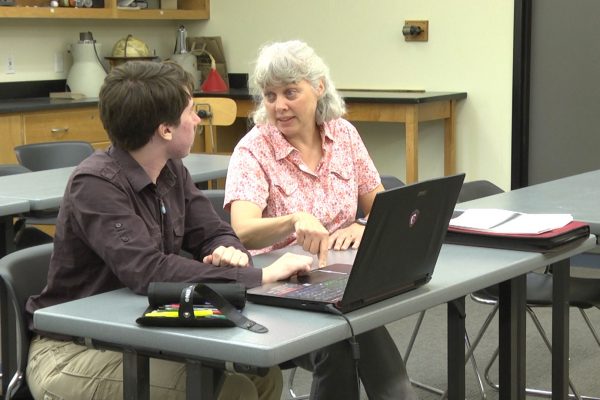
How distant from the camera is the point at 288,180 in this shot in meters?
2.77

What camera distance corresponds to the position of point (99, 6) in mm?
6645

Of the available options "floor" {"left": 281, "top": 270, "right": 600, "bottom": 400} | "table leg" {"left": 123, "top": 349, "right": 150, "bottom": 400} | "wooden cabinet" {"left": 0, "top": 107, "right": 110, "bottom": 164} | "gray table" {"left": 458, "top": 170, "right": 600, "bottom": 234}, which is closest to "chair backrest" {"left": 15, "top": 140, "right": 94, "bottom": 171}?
"wooden cabinet" {"left": 0, "top": 107, "right": 110, "bottom": 164}

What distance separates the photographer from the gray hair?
9.07 feet

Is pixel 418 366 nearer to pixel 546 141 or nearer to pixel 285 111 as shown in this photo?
pixel 285 111

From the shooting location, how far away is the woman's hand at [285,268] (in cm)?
199

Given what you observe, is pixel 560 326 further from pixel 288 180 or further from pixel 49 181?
pixel 49 181

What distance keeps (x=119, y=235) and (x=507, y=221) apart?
1.04 m

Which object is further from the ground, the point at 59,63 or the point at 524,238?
the point at 59,63

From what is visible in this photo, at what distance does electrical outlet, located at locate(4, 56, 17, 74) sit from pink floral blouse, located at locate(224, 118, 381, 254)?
13.0ft

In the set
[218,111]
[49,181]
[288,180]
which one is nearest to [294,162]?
[288,180]

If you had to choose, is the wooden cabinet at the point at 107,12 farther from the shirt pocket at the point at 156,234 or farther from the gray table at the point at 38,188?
the shirt pocket at the point at 156,234

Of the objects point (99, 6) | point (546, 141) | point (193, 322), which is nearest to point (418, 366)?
point (193, 322)

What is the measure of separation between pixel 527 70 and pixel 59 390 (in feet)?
15.4

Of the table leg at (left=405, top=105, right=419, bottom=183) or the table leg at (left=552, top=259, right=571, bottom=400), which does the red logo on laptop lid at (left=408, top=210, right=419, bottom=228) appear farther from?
the table leg at (left=405, top=105, right=419, bottom=183)
